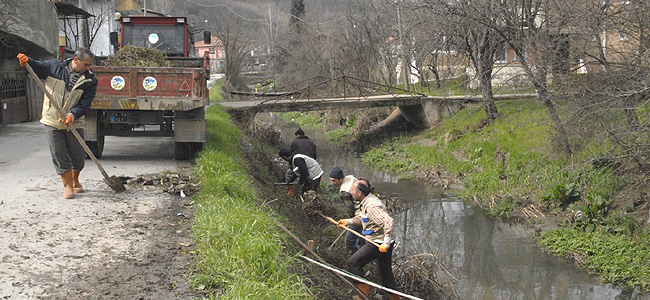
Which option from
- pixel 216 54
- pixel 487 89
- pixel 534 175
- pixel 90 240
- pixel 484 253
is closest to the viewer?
pixel 90 240

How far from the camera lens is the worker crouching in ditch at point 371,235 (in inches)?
268

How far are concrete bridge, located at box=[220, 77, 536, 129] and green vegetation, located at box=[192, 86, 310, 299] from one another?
443 inches

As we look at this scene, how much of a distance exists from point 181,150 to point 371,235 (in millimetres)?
5466

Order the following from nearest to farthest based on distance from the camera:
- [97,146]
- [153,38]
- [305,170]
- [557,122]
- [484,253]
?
1. [484,253]
2. [97,146]
3. [305,170]
4. [557,122]
5. [153,38]

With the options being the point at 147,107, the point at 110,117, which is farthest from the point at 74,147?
the point at 110,117

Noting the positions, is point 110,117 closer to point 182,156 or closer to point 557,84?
point 182,156

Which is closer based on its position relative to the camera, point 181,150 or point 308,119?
point 181,150

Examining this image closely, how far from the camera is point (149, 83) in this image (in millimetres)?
10203

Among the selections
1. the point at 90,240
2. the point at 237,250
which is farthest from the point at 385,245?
the point at 90,240

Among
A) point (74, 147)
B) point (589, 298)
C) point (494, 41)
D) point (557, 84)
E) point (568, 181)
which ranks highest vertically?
point (494, 41)

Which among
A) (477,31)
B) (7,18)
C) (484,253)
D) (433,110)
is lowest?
(484,253)

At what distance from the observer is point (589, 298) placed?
862 cm

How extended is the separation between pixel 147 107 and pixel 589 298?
294 inches

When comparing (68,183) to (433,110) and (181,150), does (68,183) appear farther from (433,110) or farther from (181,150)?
(433,110)
